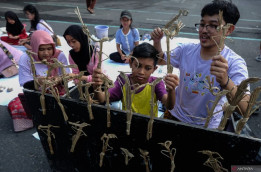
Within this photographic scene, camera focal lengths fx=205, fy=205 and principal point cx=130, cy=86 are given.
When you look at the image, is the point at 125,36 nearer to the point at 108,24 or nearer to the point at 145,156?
the point at 145,156

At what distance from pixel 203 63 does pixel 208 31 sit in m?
0.24

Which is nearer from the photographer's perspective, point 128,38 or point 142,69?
point 142,69

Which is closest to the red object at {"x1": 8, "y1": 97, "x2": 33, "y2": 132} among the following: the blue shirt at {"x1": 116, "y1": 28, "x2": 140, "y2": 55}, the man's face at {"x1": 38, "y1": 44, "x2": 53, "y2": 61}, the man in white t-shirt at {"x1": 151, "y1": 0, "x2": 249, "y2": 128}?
the man's face at {"x1": 38, "y1": 44, "x2": 53, "y2": 61}

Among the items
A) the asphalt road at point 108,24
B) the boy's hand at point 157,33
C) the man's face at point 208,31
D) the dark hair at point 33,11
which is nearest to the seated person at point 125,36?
the dark hair at point 33,11

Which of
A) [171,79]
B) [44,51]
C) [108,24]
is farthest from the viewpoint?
[108,24]

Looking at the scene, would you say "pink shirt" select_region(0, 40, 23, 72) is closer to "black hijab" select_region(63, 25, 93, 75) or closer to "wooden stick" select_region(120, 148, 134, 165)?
"black hijab" select_region(63, 25, 93, 75)

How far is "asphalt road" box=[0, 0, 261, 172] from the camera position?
232 cm

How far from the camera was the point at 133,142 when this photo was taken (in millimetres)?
1257

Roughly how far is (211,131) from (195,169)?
0.30 meters

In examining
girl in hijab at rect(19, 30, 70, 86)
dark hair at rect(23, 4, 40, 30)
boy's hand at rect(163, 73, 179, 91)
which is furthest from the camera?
dark hair at rect(23, 4, 40, 30)

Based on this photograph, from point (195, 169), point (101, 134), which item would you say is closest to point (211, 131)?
point (195, 169)

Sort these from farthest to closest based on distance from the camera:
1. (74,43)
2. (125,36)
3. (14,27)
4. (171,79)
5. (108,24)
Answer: (108,24), (14,27), (125,36), (74,43), (171,79)

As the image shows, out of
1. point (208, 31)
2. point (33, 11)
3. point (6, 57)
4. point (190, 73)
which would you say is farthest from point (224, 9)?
point (33, 11)

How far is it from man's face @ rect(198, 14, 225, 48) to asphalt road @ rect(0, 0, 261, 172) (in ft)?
1.20
